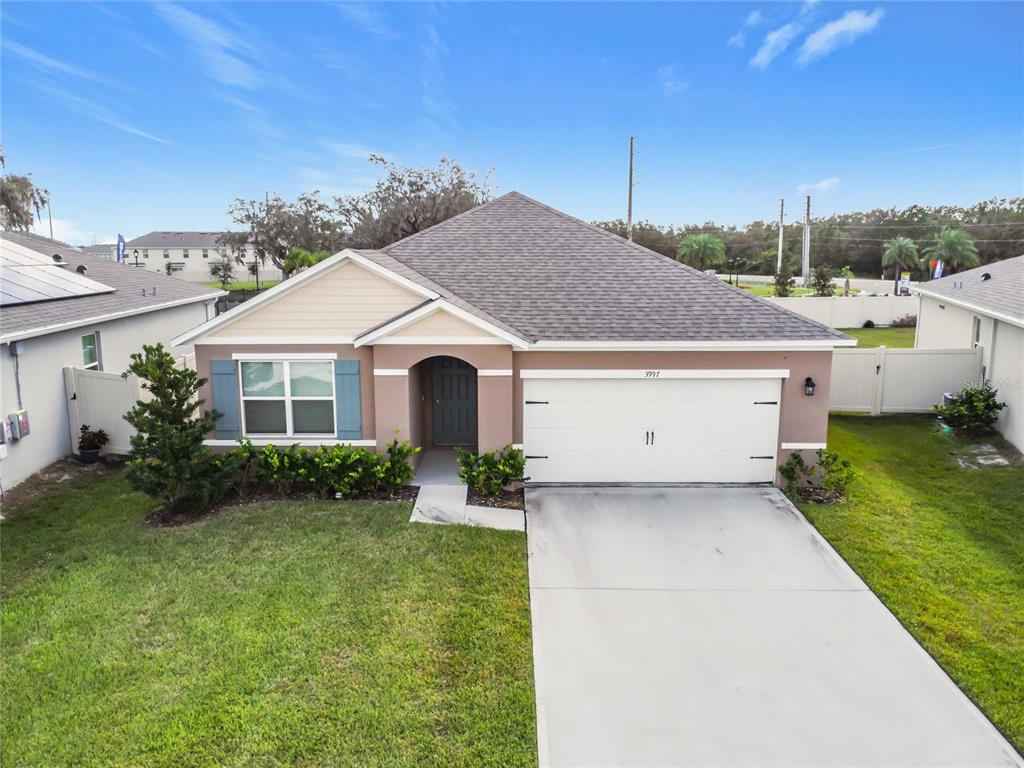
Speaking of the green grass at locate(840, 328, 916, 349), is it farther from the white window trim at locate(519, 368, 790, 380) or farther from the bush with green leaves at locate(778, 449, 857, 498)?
the white window trim at locate(519, 368, 790, 380)

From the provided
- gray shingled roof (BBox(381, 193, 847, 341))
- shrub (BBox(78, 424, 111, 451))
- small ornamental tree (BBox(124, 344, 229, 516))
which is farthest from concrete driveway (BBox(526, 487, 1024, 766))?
shrub (BBox(78, 424, 111, 451))

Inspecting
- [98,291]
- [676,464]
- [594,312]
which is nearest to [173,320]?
[98,291]

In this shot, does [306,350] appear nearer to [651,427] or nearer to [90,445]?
[90,445]

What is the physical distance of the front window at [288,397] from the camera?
447 inches

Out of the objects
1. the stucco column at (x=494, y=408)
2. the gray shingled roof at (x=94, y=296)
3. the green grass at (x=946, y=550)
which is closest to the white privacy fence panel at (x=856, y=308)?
the green grass at (x=946, y=550)

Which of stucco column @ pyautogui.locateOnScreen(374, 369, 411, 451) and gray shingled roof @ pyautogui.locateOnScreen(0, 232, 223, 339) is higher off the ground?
gray shingled roof @ pyautogui.locateOnScreen(0, 232, 223, 339)

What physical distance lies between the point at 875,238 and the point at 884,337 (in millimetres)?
40489

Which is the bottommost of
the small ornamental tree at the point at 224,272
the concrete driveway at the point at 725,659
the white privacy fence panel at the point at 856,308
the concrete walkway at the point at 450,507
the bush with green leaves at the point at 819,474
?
the concrete driveway at the point at 725,659

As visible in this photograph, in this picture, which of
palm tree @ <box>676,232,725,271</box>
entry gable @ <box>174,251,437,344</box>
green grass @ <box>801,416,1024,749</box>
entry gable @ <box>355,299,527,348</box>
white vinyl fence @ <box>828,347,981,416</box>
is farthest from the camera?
palm tree @ <box>676,232,725,271</box>

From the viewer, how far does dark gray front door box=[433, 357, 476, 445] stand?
13141 millimetres

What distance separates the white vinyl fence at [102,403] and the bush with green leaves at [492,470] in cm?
669

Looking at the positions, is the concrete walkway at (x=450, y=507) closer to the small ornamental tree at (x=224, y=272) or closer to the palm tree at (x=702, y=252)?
the palm tree at (x=702, y=252)

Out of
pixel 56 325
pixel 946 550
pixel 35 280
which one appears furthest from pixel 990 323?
pixel 35 280

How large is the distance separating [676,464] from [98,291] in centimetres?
1422
